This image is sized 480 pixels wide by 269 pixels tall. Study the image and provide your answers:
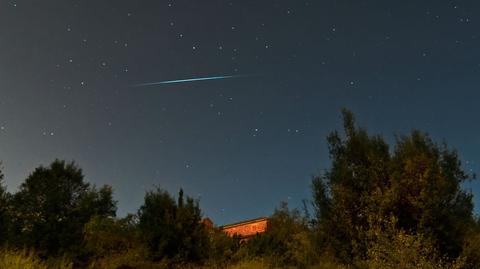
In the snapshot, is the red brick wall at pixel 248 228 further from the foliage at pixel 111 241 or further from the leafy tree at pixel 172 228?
the leafy tree at pixel 172 228

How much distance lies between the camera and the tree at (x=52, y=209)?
26.3 metres

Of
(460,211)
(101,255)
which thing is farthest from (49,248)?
(460,211)

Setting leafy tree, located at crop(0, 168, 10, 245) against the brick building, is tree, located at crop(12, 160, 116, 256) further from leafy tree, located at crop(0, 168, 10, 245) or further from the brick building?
the brick building

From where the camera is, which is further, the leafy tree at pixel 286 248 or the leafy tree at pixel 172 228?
the leafy tree at pixel 172 228

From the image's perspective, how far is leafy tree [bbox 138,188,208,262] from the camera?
2594 centimetres

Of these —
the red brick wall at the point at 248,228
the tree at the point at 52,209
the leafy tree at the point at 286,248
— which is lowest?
the leafy tree at the point at 286,248

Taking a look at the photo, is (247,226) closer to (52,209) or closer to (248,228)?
(248,228)

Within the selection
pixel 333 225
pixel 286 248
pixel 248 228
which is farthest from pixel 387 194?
pixel 248 228

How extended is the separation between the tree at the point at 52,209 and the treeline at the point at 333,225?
7 cm

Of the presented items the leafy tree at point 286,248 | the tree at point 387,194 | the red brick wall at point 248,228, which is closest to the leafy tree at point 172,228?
the leafy tree at point 286,248

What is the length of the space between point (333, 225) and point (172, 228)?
954 centimetres

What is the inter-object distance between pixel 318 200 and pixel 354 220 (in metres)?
2.17

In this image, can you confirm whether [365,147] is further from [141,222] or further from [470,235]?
[141,222]

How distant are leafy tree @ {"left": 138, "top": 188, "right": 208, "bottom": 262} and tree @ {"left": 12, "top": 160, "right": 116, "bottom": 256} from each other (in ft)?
14.2
